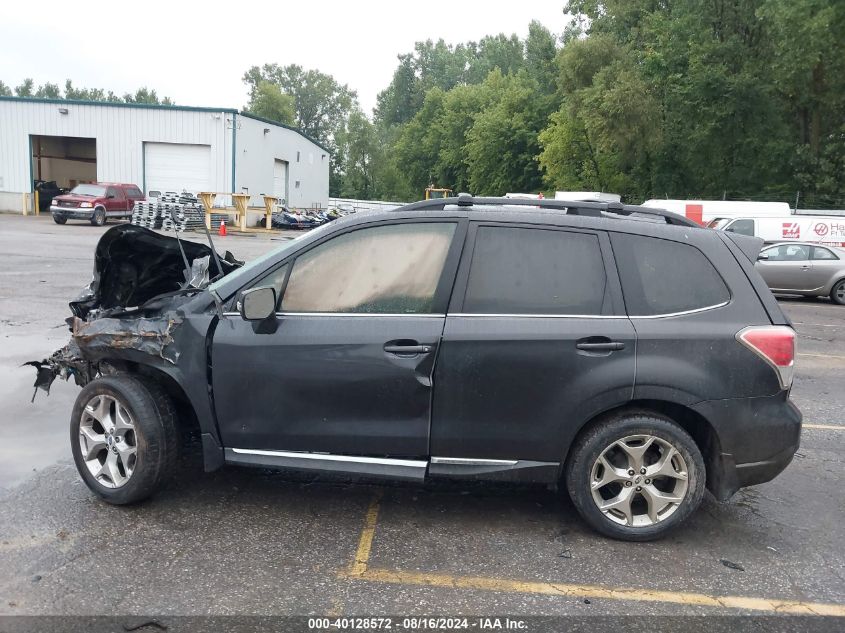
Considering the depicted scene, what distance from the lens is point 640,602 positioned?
3.36 m

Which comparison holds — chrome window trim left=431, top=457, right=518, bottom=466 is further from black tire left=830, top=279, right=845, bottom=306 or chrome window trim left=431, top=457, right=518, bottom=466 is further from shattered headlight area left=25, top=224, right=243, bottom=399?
black tire left=830, top=279, right=845, bottom=306

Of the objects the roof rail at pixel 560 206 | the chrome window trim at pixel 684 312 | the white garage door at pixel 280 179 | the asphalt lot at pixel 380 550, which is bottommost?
the asphalt lot at pixel 380 550

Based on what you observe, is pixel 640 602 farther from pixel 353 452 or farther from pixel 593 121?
pixel 593 121

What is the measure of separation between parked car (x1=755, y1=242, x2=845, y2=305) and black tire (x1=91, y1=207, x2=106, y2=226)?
2586cm

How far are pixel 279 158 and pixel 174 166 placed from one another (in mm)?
8281

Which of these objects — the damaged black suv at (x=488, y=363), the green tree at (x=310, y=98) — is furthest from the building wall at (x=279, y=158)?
the green tree at (x=310, y=98)

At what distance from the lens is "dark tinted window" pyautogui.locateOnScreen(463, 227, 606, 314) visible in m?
3.95

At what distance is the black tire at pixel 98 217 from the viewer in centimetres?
3036

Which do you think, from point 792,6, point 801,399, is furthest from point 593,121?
point 801,399

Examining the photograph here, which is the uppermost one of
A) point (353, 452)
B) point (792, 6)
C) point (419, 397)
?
point (792, 6)

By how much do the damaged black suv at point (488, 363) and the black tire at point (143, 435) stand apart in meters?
0.01

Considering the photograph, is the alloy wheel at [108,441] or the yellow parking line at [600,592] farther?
the alloy wheel at [108,441]

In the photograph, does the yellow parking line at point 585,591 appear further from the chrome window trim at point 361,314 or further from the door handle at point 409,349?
the chrome window trim at point 361,314

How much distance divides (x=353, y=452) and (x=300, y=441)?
0.30 m
